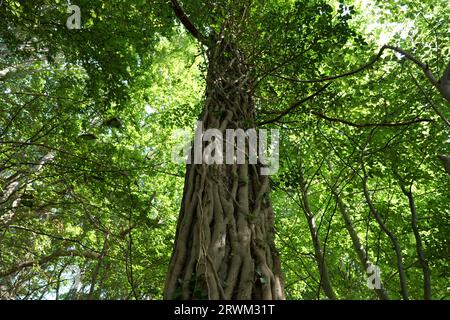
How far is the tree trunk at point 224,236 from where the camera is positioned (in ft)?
3.12

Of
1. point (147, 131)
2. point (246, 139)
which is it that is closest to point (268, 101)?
point (246, 139)

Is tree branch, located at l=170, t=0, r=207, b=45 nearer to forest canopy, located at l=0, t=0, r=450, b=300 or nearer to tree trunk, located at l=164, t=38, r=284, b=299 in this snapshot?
forest canopy, located at l=0, t=0, r=450, b=300

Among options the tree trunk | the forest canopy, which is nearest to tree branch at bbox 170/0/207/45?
the forest canopy

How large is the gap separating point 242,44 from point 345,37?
0.76 metres

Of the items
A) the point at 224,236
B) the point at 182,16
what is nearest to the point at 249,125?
the point at 224,236

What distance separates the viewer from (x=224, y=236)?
Result: 3.57 ft

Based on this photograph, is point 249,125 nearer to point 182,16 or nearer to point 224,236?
point 224,236

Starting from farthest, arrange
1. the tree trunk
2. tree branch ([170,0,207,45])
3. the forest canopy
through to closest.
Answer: tree branch ([170,0,207,45])
the forest canopy
the tree trunk

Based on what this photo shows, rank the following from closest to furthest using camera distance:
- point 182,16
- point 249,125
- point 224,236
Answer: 1. point 224,236
2. point 249,125
3. point 182,16

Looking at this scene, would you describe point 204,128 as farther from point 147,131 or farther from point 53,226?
point 147,131

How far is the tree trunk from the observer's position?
37.5 inches

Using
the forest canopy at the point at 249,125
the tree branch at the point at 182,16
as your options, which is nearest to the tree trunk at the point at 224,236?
the forest canopy at the point at 249,125

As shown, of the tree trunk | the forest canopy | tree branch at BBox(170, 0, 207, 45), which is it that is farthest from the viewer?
tree branch at BBox(170, 0, 207, 45)

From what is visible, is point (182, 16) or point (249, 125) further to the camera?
point (182, 16)
